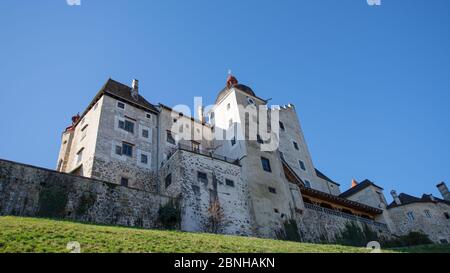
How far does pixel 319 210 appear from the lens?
33969 millimetres

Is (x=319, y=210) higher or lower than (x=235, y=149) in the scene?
lower

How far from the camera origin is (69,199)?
21.4m

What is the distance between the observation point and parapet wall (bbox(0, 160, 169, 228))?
20047mm

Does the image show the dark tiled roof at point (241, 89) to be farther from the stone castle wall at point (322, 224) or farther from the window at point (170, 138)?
the stone castle wall at point (322, 224)

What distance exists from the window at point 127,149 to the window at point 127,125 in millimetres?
1660

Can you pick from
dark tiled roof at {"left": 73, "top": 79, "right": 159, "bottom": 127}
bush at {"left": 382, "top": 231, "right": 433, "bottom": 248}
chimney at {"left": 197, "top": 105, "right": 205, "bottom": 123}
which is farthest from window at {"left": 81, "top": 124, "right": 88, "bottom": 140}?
bush at {"left": 382, "top": 231, "right": 433, "bottom": 248}

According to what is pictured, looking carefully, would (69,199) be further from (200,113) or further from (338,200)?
(338,200)

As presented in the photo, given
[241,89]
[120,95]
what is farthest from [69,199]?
[241,89]

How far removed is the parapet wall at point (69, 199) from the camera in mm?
20047

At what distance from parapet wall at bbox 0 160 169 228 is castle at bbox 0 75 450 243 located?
1.57 ft

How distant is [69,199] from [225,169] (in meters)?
12.4

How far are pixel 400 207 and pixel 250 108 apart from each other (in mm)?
19463
